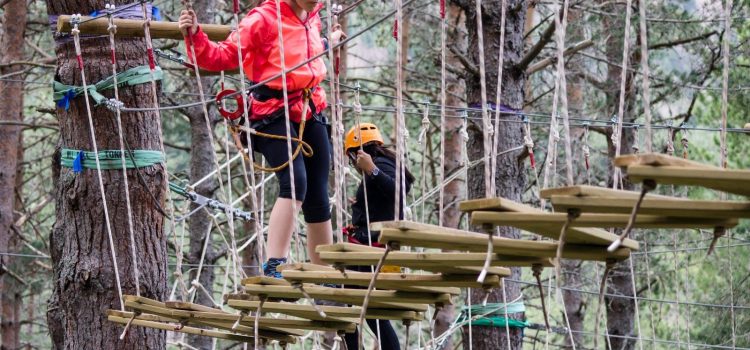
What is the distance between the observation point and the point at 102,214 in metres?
3.95

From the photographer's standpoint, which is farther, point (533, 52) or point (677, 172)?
point (533, 52)

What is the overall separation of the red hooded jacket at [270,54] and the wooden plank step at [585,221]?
4.04 ft

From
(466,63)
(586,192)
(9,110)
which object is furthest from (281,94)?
(9,110)

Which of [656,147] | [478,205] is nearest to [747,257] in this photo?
[656,147]

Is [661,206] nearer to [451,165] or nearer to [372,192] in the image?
[372,192]

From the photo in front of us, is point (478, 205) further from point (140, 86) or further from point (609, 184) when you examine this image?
point (609, 184)

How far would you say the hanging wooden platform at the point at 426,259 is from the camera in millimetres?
2751

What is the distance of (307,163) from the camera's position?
3.79 m

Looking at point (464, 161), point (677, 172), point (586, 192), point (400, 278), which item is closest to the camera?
point (677, 172)

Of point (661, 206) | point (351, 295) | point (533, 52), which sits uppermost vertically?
point (533, 52)

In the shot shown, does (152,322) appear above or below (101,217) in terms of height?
below

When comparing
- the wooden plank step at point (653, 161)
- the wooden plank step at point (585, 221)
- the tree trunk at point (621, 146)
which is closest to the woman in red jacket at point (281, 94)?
the wooden plank step at point (585, 221)

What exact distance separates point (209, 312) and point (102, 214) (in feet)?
2.31

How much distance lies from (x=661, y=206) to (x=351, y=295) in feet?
3.53
